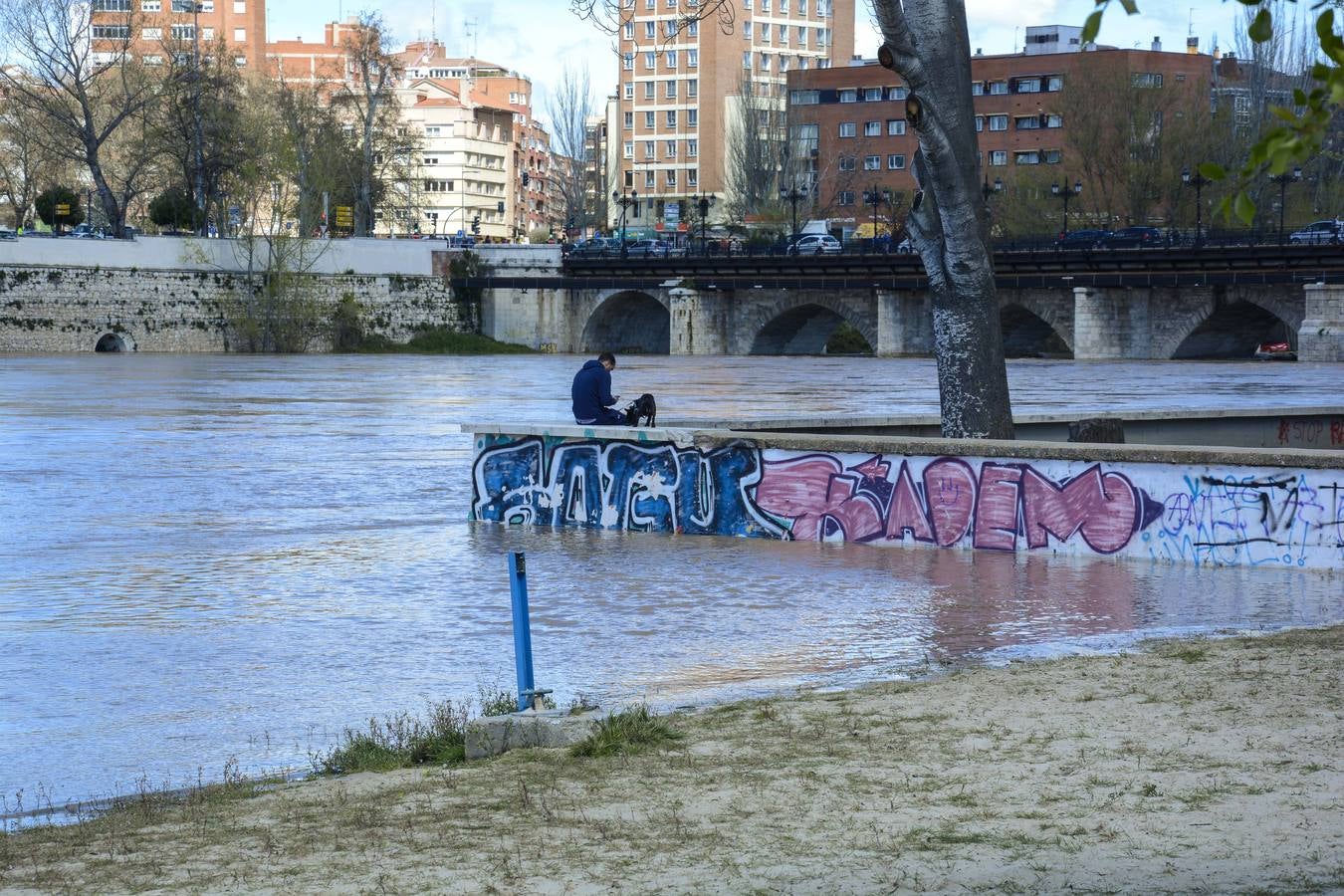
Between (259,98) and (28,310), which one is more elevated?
(259,98)

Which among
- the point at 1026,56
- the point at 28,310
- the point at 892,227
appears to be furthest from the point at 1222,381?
the point at 1026,56

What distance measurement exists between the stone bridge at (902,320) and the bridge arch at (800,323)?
58mm

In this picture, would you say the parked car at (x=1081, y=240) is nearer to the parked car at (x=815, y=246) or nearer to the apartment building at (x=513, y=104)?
the parked car at (x=815, y=246)

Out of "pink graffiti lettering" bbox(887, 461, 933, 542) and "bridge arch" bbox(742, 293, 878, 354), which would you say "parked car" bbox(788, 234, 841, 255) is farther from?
"pink graffiti lettering" bbox(887, 461, 933, 542)

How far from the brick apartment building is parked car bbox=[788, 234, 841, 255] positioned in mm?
16407

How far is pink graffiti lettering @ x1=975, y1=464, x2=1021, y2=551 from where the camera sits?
549 inches

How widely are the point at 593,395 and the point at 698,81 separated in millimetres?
110189

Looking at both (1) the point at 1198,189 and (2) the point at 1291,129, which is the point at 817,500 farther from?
(1) the point at 1198,189

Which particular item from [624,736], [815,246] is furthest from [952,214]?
[815,246]

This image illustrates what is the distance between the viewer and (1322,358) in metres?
58.2

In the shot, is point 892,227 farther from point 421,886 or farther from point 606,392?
point 421,886

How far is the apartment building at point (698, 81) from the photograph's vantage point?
124m

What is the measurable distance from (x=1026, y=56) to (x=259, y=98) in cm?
4200

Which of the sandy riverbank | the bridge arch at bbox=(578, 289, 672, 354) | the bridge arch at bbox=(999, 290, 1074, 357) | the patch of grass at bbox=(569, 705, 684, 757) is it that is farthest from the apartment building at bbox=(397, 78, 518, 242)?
the sandy riverbank
